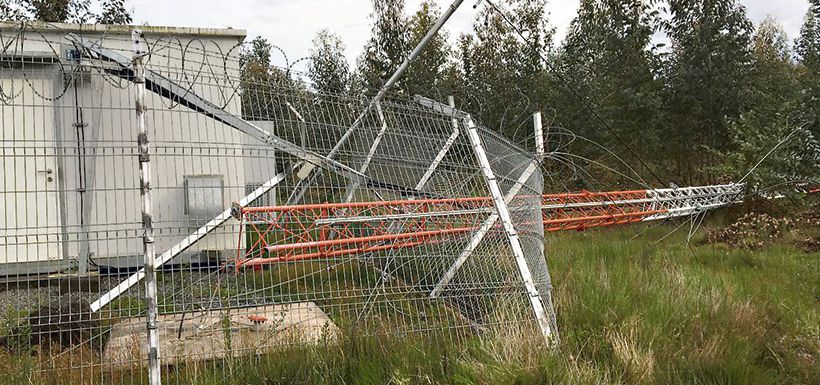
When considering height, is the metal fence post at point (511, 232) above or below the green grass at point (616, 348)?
above

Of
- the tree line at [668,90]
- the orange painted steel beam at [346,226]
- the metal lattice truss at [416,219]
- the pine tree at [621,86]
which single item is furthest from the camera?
the pine tree at [621,86]

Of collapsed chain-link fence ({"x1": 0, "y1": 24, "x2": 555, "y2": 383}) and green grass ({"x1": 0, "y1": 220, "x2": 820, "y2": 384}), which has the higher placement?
collapsed chain-link fence ({"x1": 0, "y1": 24, "x2": 555, "y2": 383})

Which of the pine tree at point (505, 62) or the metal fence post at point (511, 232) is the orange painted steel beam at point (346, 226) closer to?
the metal fence post at point (511, 232)

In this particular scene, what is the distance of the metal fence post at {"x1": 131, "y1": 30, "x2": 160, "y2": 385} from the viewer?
11.8 ft

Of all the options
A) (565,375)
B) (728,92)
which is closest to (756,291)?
(565,375)

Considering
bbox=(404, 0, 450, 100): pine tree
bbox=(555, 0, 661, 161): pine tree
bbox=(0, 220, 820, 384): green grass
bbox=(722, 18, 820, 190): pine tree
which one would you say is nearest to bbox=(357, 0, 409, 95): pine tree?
bbox=(404, 0, 450, 100): pine tree

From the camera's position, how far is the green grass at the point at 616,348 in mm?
3838

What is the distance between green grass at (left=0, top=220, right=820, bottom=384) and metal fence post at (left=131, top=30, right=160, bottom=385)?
0.30m

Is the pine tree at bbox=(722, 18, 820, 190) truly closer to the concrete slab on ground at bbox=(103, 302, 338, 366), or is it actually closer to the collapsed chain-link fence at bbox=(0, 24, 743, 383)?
the collapsed chain-link fence at bbox=(0, 24, 743, 383)

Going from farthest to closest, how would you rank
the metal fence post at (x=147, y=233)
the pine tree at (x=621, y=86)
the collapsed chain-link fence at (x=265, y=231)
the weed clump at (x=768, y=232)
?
1. the pine tree at (x=621, y=86)
2. the weed clump at (x=768, y=232)
3. the collapsed chain-link fence at (x=265, y=231)
4. the metal fence post at (x=147, y=233)

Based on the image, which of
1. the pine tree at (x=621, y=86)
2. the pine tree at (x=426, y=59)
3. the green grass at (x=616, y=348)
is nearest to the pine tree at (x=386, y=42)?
the pine tree at (x=426, y=59)

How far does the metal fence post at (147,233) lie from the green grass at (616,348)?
296mm

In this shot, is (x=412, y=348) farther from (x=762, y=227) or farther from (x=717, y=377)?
(x=762, y=227)

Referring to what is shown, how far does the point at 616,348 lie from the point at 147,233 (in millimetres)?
3002
